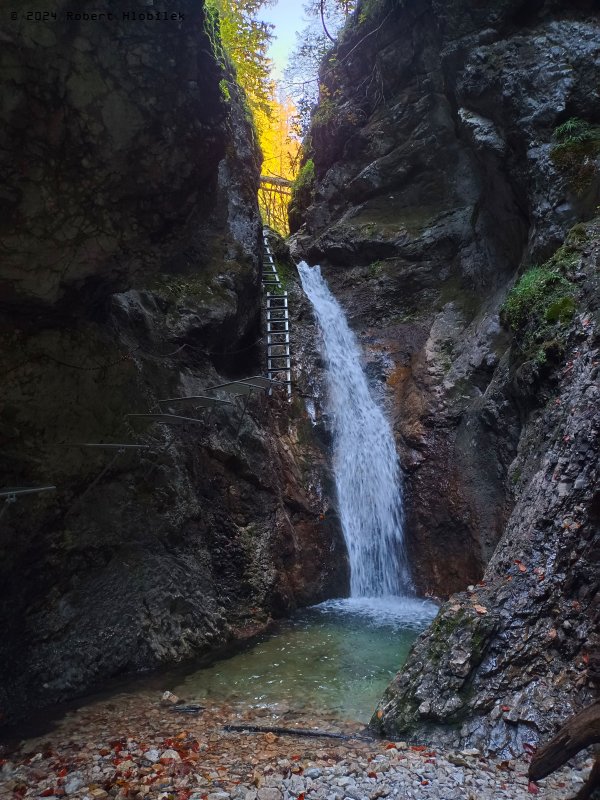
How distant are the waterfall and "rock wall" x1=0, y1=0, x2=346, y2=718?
1.14m

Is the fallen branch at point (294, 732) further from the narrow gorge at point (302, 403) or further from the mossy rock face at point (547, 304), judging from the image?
the mossy rock face at point (547, 304)

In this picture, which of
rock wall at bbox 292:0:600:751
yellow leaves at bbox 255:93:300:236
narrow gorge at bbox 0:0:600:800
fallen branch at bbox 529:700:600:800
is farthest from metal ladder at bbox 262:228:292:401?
yellow leaves at bbox 255:93:300:236

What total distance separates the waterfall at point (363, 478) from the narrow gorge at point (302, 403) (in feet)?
0.20

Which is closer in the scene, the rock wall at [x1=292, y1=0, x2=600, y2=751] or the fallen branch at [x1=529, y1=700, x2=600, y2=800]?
the fallen branch at [x1=529, y1=700, x2=600, y2=800]

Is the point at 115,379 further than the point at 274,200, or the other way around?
the point at 274,200

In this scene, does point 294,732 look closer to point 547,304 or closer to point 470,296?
point 547,304

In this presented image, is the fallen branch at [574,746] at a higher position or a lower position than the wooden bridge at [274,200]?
lower

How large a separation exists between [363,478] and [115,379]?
5295 mm

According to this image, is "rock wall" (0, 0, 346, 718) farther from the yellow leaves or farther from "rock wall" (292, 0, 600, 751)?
the yellow leaves

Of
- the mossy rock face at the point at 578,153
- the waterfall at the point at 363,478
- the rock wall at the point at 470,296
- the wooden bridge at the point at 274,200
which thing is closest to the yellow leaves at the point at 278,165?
the wooden bridge at the point at 274,200

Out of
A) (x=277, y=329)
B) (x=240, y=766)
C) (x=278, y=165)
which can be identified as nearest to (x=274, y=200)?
(x=278, y=165)

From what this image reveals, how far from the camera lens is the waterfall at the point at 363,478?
357 inches

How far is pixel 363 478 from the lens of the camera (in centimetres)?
989

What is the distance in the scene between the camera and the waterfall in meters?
9.06
